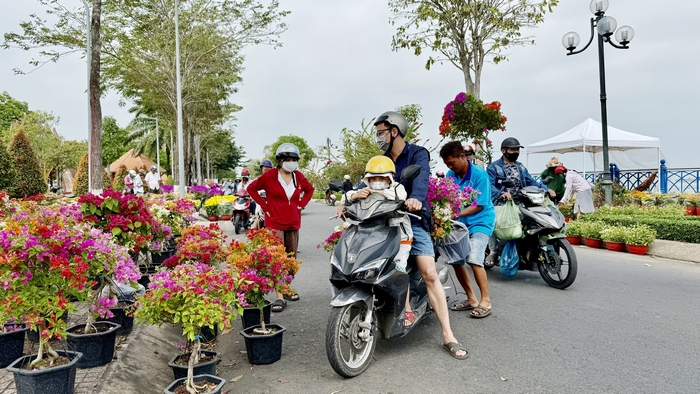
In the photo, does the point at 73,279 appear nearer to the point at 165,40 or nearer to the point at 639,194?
the point at 639,194

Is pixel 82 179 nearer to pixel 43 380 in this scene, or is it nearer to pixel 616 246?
pixel 616 246

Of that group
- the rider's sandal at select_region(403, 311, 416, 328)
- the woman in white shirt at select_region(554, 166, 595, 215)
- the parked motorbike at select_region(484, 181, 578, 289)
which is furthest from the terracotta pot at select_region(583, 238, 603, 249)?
the rider's sandal at select_region(403, 311, 416, 328)

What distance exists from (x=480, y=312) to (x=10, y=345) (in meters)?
4.07

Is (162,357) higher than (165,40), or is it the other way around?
(165,40)

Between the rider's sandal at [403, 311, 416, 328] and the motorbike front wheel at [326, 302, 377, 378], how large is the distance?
1.10ft

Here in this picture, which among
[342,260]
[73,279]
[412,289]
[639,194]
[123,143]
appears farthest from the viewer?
[123,143]

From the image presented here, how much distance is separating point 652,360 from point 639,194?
14.7m

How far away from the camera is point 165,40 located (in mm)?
23078

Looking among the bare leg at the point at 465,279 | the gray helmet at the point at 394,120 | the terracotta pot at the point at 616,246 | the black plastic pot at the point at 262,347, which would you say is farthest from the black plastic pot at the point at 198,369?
the terracotta pot at the point at 616,246

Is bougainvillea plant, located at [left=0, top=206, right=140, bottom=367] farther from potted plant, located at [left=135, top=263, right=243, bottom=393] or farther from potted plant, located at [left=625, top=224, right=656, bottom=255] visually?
potted plant, located at [left=625, top=224, right=656, bottom=255]

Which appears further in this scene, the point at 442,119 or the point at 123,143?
the point at 123,143

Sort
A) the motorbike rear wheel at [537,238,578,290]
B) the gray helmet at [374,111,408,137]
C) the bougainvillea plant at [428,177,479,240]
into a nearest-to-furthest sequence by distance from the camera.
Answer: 1. the gray helmet at [374,111,408,137]
2. the bougainvillea plant at [428,177,479,240]
3. the motorbike rear wheel at [537,238,578,290]

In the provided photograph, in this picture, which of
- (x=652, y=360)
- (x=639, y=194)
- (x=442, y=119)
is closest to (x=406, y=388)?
(x=652, y=360)

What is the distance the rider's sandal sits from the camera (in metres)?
3.90
